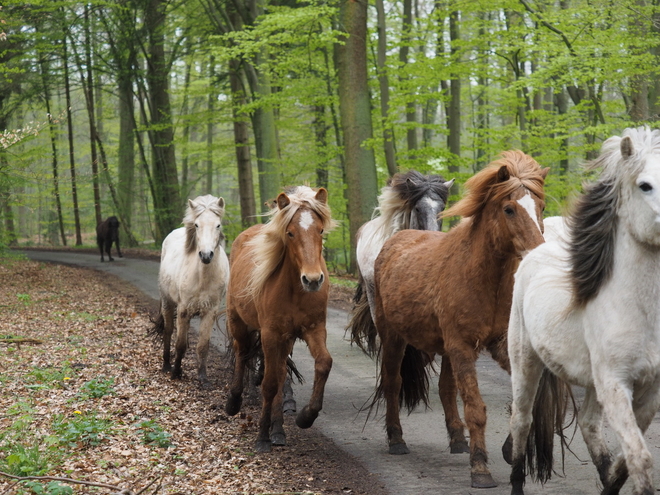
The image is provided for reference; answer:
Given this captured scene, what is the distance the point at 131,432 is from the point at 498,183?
12.7 feet

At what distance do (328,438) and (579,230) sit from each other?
364cm

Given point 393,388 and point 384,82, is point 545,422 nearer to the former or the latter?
point 393,388

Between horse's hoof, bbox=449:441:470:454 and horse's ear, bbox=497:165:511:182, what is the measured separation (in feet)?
7.68

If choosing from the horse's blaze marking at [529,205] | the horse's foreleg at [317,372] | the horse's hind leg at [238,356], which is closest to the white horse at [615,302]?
the horse's blaze marking at [529,205]

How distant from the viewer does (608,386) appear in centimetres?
362

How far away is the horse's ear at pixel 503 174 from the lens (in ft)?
17.5

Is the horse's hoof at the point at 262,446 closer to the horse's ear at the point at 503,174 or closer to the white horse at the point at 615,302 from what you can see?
the white horse at the point at 615,302

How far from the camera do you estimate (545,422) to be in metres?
4.97

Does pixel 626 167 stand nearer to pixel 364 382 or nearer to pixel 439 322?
pixel 439 322

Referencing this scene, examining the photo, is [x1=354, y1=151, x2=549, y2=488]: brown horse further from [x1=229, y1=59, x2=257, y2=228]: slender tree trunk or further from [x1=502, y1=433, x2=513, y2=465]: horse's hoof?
[x1=229, y1=59, x2=257, y2=228]: slender tree trunk

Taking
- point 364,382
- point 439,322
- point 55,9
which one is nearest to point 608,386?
point 439,322

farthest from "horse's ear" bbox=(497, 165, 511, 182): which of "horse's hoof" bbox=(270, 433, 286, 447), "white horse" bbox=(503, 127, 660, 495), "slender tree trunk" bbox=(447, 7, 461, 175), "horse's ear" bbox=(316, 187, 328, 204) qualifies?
"slender tree trunk" bbox=(447, 7, 461, 175)

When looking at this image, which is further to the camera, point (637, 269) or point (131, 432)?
point (131, 432)

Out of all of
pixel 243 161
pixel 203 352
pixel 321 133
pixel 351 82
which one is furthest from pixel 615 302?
pixel 321 133
